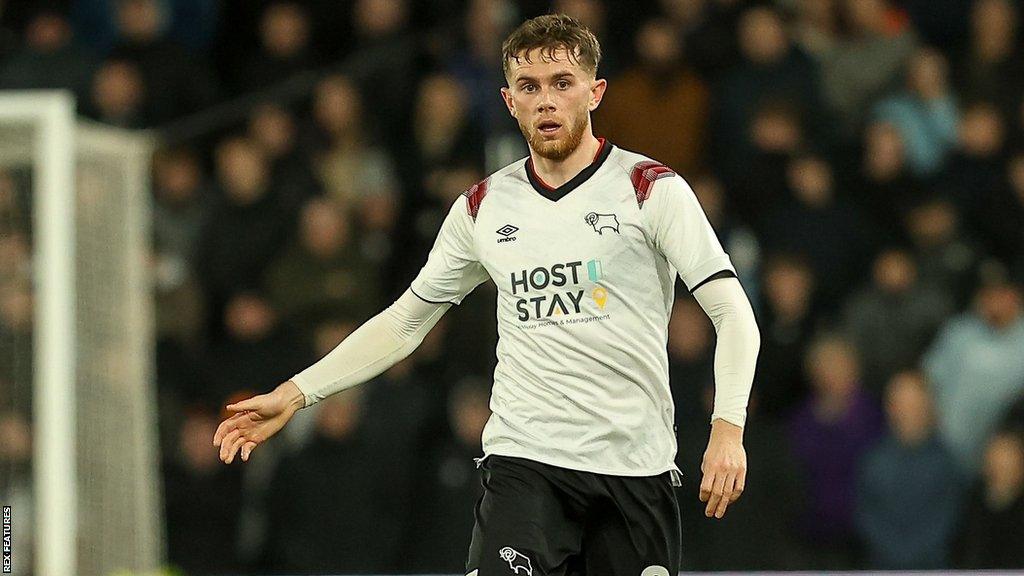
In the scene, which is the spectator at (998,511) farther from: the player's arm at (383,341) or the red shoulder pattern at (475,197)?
the red shoulder pattern at (475,197)

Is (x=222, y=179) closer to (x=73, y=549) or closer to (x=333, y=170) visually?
(x=333, y=170)

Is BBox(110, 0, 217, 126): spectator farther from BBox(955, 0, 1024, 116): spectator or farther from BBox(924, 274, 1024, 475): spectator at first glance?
BBox(924, 274, 1024, 475): spectator

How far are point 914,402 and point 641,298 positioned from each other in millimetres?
4042

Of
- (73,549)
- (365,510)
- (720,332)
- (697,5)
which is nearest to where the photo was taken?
(720,332)

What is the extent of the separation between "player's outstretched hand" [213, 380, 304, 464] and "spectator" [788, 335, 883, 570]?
414cm

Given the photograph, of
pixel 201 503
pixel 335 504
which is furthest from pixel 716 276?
pixel 201 503

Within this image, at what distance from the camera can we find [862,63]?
346 inches

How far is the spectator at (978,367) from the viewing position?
26.0 ft

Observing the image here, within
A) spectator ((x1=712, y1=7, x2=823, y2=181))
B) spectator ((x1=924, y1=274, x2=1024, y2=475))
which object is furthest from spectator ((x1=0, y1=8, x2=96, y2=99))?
spectator ((x1=924, y1=274, x2=1024, y2=475))

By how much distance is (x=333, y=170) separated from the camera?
9.05 meters

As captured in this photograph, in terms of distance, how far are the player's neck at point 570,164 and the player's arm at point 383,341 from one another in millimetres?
236

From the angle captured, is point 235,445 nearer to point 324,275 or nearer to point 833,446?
point 833,446

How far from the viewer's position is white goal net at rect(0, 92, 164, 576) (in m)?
7.57

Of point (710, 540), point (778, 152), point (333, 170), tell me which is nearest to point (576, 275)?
point (710, 540)
